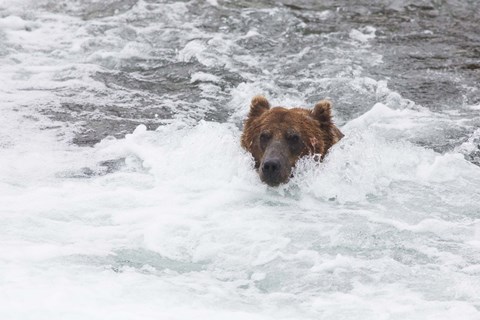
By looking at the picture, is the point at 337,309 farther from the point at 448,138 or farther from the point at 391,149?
the point at 448,138

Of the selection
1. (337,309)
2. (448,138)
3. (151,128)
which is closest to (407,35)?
(448,138)

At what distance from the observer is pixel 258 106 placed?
8695 millimetres

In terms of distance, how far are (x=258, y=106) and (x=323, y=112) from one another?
0.66 meters

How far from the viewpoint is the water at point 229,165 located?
5754mm

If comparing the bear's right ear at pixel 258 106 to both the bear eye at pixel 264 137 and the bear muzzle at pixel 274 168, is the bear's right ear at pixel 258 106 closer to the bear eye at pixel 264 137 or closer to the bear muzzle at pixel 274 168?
the bear eye at pixel 264 137

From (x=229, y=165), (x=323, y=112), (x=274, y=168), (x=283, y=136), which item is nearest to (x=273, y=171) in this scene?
(x=274, y=168)

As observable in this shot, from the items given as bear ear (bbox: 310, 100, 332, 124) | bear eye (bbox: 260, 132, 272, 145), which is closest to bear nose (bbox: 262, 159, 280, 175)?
bear eye (bbox: 260, 132, 272, 145)

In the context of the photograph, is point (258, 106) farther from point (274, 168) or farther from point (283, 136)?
point (274, 168)

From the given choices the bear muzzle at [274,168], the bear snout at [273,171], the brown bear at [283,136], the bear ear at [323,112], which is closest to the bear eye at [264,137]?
the brown bear at [283,136]

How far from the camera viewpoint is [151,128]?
934cm

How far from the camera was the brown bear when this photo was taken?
25.6 feet

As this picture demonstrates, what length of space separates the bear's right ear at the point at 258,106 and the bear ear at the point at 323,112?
1.64 ft

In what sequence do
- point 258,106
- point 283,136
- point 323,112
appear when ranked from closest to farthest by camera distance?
point 283,136 → point 323,112 → point 258,106

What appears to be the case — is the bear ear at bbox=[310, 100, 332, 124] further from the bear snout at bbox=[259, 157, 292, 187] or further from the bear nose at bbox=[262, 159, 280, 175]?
the bear nose at bbox=[262, 159, 280, 175]
